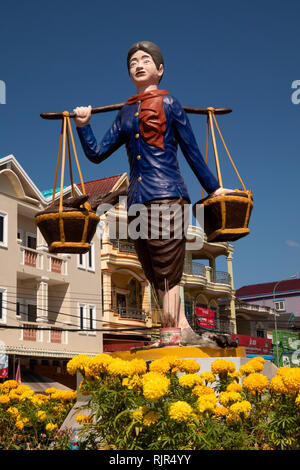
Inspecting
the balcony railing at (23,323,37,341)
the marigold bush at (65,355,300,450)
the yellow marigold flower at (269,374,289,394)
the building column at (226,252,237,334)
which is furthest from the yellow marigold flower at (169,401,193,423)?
the building column at (226,252,237,334)

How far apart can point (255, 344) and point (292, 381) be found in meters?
26.2

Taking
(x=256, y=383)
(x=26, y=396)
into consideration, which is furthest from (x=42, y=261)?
(x=256, y=383)

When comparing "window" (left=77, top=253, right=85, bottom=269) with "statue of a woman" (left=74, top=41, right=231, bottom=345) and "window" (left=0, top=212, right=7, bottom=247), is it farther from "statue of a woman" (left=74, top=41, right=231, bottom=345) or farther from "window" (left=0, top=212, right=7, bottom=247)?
"statue of a woman" (left=74, top=41, right=231, bottom=345)

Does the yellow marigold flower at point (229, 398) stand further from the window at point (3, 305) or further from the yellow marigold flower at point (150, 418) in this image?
the window at point (3, 305)

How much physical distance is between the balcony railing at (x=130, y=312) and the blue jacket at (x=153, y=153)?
17.6 metres

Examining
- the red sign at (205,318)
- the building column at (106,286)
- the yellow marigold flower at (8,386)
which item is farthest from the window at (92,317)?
the yellow marigold flower at (8,386)

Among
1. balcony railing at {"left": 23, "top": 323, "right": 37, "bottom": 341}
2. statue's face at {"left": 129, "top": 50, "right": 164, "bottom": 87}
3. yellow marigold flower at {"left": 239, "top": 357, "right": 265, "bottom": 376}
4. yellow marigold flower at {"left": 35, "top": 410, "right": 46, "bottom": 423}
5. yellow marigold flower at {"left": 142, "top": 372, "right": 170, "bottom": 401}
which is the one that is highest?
statue's face at {"left": 129, "top": 50, "right": 164, "bottom": 87}

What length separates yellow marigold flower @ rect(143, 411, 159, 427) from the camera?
327 cm

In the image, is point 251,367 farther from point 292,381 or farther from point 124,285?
point 124,285

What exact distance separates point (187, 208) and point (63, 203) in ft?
4.21

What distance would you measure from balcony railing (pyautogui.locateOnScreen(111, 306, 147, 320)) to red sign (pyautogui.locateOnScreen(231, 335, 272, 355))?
4.85 meters

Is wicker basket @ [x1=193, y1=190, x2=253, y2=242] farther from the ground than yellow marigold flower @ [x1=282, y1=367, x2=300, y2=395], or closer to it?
farther from the ground

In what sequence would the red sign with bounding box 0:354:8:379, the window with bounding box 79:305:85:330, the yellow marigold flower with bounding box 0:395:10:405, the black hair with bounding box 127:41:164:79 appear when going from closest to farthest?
the yellow marigold flower with bounding box 0:395:10:405 → the black hair with bounding box 127:41:164:79 → the red sign with bounding box 0:354:8:379 → the window with bounding box 79:305:85:330

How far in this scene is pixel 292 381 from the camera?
3477mm
